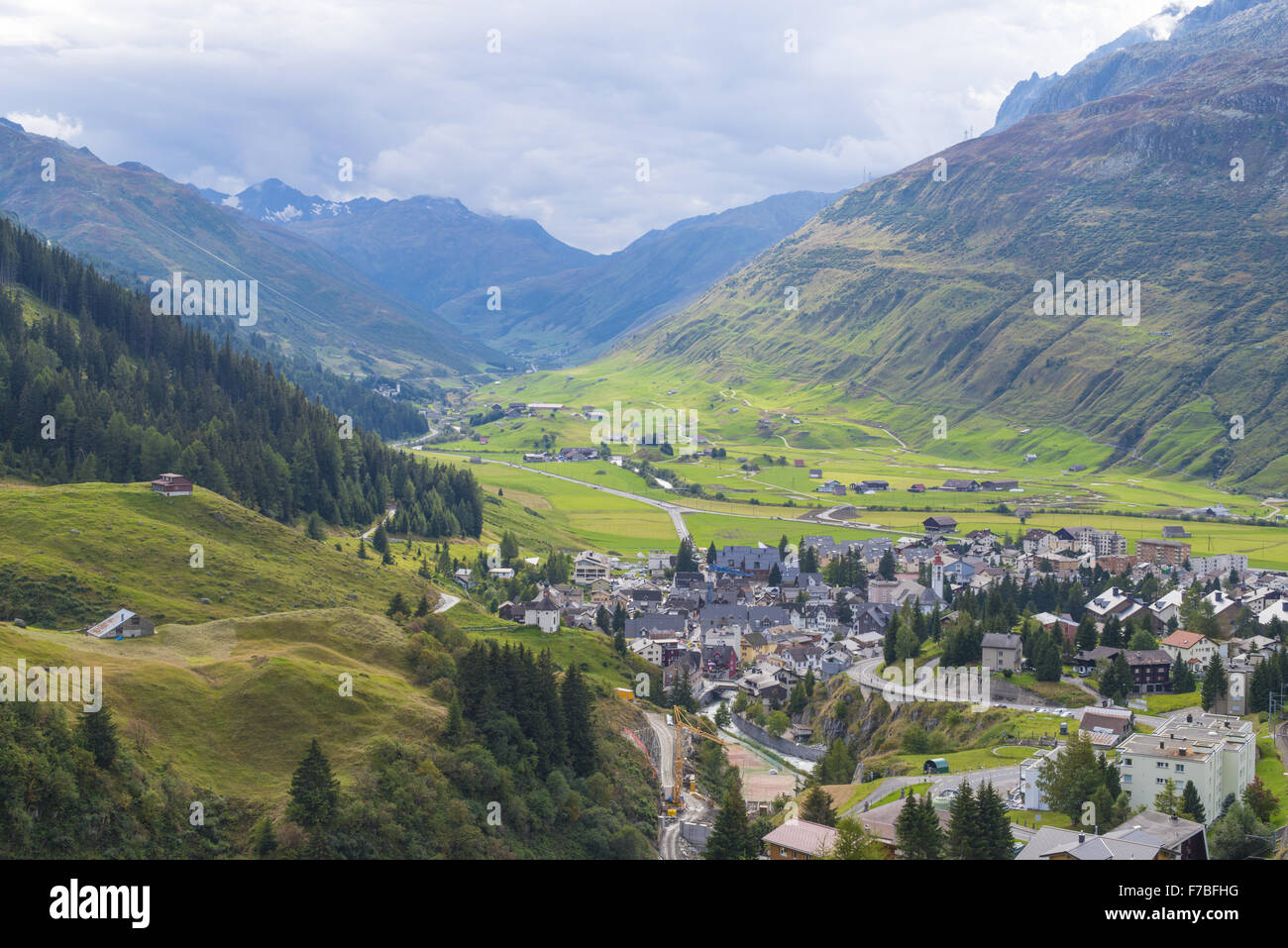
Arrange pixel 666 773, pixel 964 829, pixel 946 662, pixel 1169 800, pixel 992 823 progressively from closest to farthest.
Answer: pixel 964 829, pixel 992 823, pixel 1169 800, pixel 666 773, pixel 946 662

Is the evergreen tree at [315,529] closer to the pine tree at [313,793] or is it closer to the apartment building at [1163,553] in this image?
the pine tree at [313,793]

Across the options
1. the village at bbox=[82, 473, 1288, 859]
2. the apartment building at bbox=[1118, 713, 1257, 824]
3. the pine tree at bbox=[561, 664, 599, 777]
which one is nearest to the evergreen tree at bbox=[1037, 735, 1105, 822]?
the village at bbox=[82, 473, 1288, 859]

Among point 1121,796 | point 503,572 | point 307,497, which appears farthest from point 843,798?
point 307,497

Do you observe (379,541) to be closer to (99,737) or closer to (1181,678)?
(99,737)

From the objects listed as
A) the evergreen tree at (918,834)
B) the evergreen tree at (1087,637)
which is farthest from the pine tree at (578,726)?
the evergreen tree at (1087,637)

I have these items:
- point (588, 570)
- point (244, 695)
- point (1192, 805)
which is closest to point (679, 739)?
point (244, 695)

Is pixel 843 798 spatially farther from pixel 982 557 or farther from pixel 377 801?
pixel 982 557
